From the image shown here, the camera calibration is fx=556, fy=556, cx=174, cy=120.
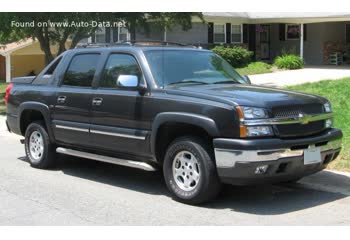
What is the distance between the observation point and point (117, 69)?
7297 mm

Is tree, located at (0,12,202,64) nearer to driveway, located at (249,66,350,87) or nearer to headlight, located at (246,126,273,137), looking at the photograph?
driveway, located at (249,66,350,87)

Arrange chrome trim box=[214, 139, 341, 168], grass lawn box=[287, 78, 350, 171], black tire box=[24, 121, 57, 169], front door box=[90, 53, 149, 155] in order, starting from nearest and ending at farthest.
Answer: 1. chrome trim box=[214, 139, 341, 168]
2. front door box=[90, 53, 149, 155]
3. grass lawn box=[287, 78, 350, 171]
4. black tire box=[24, 121, 57, 169]

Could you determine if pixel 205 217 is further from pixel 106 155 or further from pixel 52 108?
pixel 52 108

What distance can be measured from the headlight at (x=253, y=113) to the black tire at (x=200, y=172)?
0.62 meters

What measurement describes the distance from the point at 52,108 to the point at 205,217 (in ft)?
10.6

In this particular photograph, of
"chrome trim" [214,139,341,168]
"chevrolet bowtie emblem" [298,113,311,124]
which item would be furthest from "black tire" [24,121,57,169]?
"chevrolet bowtie emblem" [298,113,311,124]

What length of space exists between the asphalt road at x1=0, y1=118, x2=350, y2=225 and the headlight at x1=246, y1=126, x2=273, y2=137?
0.87 metres

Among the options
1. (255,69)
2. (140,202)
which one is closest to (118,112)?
(140,202)

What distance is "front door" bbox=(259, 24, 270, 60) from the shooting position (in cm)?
3234

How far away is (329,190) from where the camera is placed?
6938 millimetres

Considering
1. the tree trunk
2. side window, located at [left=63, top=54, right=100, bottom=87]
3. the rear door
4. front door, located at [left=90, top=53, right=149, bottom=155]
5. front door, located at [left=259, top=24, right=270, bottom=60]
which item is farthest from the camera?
front door, located at [left=259, top=24, right=270, bottom=60]

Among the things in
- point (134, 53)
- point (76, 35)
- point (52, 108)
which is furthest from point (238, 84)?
point (76, 35)

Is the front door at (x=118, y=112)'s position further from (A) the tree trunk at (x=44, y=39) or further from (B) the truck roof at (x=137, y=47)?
(A) the tree trunk at (x=44, y=39)

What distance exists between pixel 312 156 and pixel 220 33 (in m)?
24.3
